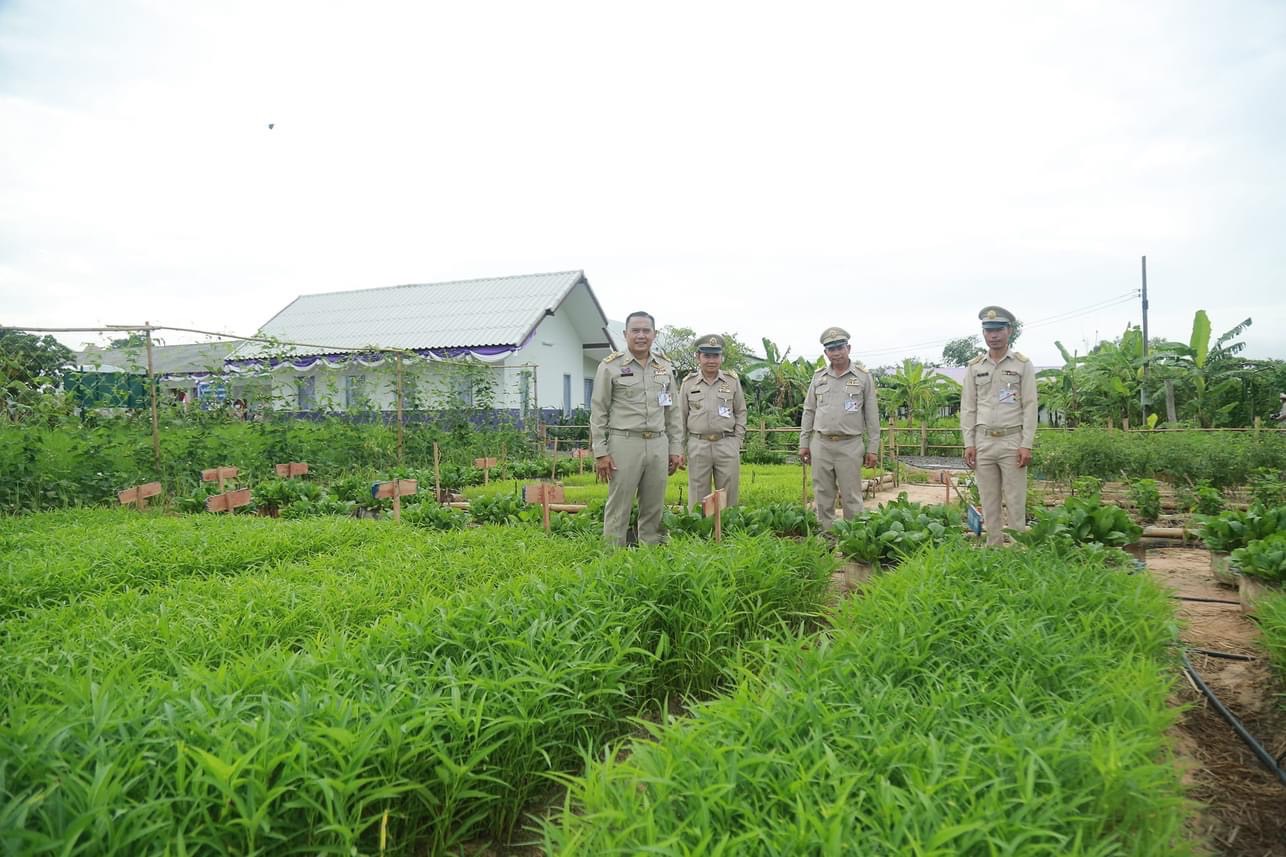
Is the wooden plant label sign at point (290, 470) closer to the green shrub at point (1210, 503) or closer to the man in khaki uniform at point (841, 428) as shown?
the man in khaki uniform at point (841, 428)

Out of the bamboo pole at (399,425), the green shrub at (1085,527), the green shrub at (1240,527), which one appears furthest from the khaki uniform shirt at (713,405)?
the bamboo pole at (399,425)

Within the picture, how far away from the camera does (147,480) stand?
7168 millimetres

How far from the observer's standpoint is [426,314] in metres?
16.4

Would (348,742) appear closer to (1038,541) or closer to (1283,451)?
(1038,541)

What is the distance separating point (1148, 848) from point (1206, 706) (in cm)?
185

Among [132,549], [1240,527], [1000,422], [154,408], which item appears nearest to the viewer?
[132,549]

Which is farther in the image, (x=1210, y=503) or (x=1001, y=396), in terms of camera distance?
(x=1210, y=503)

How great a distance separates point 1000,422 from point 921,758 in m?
4.07

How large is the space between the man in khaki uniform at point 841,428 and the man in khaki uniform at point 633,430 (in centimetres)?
124

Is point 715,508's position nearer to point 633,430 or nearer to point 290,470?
point 633,430

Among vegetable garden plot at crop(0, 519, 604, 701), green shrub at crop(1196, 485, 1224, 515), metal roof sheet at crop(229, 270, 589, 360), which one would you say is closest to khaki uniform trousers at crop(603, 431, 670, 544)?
vegetable garden plot at crop(0, 519, 604, 701)

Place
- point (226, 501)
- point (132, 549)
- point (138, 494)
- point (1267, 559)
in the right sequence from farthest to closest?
point (138, 494) → point (226, 501) → point (132, 549) → point (1267, 559)

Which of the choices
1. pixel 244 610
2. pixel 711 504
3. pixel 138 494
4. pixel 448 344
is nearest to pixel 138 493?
pixel 138 494

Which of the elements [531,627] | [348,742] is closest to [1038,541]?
[531,627]
